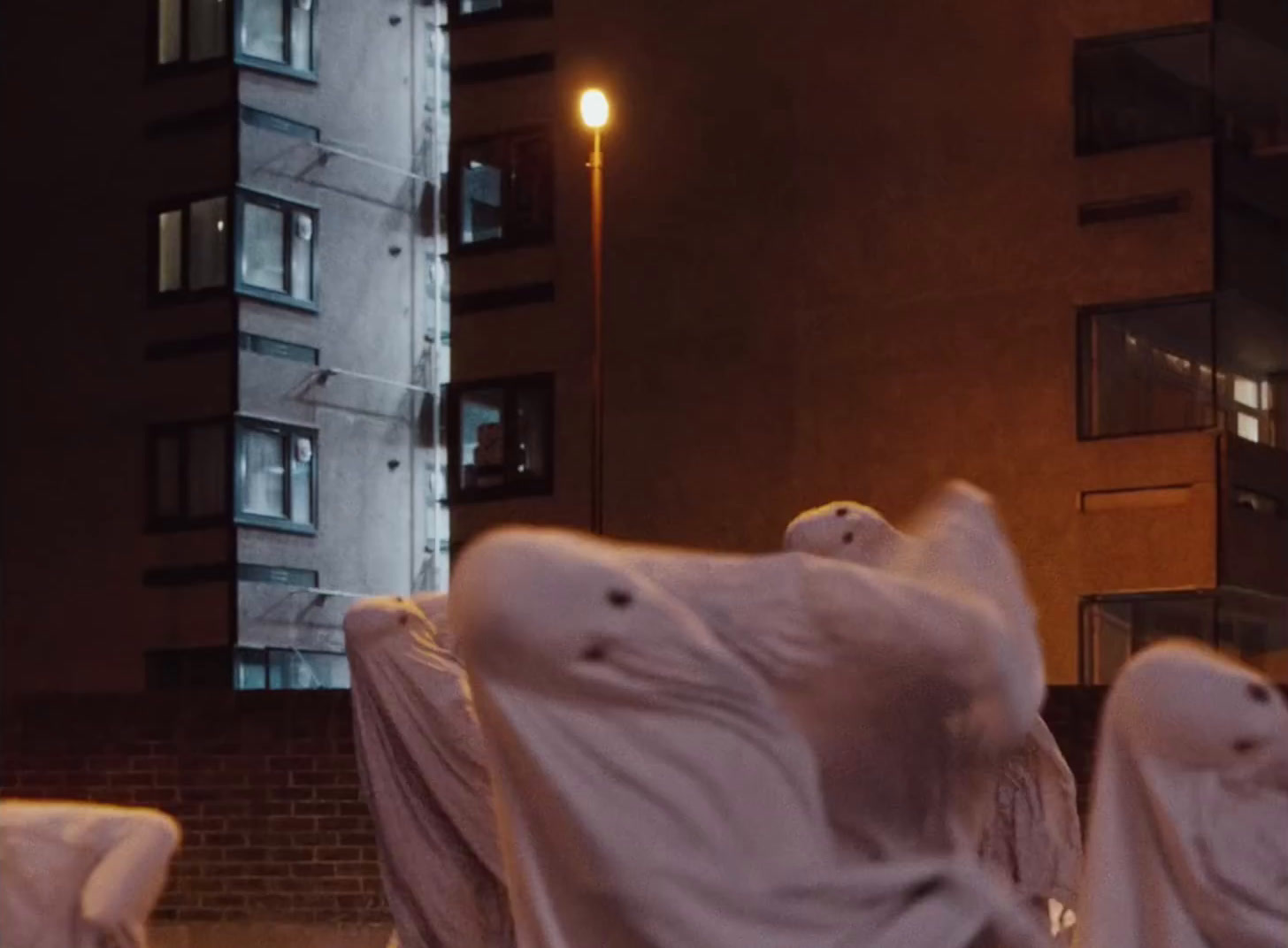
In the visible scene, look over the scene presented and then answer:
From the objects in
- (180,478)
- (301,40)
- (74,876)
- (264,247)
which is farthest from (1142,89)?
(74,876)

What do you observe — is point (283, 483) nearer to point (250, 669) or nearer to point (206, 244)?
point (250, 669)

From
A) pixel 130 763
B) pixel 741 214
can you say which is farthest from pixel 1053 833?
pixel 741 214

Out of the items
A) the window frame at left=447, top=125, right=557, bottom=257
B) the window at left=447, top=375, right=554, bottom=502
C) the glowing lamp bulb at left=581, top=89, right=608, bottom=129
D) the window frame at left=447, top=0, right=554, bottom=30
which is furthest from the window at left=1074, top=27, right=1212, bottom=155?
the window at left=447, top=375, right=554, bottom=502

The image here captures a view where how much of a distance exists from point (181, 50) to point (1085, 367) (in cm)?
1246

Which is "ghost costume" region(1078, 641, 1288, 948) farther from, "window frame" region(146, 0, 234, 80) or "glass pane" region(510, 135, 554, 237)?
"window frame" region(146, 0, 234, 80)

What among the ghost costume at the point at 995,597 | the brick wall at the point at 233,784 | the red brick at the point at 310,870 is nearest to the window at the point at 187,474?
the brick wall at the point at 233,784

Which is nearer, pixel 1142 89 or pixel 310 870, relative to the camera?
pixel 310 870

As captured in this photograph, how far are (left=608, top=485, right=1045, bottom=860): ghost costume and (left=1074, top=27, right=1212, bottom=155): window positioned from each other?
19617mm

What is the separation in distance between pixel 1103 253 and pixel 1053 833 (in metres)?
16.4

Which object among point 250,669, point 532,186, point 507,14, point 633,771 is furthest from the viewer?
point 250,669

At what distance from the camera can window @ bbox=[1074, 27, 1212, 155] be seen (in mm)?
23812

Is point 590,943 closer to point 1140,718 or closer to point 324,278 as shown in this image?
point 1140,718

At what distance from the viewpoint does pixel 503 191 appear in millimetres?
28641

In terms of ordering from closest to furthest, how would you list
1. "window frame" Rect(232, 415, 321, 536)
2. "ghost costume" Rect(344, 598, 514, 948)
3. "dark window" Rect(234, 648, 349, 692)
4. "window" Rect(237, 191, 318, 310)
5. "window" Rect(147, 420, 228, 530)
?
1. "ghost costume" Rect(344, 598, 514, 948)
2. "dark window" Rect(234, 648, 349, 692)
3. "window frame" Rect(232, 415, 321, 536)
4. "window" Rect(147, 420, 228, 530)
5. "window" Rect(237, 191, 318, 310)
